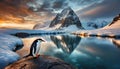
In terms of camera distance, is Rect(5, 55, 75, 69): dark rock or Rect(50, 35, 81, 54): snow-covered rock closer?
Rect(5, 55, 75, 69): dark rock

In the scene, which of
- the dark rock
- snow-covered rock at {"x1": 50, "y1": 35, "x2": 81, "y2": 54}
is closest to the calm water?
snow-covered rock at {"x1": 50, "y1": 35, "x2": 81, "y2": 54}

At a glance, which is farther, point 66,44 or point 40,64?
point 66,44

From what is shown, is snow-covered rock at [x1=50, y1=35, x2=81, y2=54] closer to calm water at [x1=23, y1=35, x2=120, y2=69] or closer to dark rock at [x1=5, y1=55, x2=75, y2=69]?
calm water at [x1=23, y1=35, x2=120, y2=69]

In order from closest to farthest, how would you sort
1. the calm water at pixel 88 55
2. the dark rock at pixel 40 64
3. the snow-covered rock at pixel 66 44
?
the dark rock at pixel 40 64 → the calm water at pixel 88 55 → the snow-covered rock at pixel 66 44

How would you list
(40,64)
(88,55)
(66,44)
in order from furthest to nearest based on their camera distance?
(66,44), (88,55), (40,64)

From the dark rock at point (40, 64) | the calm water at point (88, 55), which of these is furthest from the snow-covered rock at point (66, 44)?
the dark rock at point (40, 64)

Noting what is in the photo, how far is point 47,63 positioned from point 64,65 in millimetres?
627

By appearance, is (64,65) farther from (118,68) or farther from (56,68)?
(118,68)

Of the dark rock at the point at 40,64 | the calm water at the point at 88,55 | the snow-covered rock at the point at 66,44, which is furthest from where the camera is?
the snow-covered rock at the point at 66,44

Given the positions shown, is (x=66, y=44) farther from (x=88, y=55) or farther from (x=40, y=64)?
(x=40, y=64)

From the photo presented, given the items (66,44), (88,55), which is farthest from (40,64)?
(66,44)

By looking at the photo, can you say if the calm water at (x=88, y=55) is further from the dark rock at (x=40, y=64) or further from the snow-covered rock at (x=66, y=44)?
the dark rock at (x=40, y=64)

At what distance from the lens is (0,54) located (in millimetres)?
13367

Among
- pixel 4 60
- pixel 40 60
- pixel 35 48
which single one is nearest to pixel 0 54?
pixel 4 60
